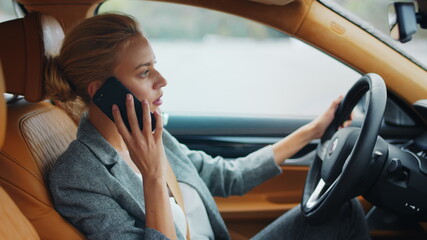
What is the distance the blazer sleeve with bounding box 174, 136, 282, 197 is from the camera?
1973 millimetres

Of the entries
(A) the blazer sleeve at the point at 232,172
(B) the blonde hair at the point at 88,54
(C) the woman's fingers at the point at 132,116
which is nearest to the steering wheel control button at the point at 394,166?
(A) the blazer sleeve at the point at 232,172

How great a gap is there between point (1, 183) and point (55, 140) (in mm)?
297

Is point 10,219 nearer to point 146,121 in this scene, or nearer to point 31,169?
point 31,169

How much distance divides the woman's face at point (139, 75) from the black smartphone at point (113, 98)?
0.04 meters

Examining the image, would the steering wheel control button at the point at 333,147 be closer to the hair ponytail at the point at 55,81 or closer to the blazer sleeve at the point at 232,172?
the blazer sleeve at the point at 232,172

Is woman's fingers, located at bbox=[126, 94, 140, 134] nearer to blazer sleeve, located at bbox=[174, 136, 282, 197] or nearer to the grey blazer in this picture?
the grey blazer

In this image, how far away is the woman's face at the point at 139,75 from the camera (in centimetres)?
149

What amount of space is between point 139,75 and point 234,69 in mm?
4226

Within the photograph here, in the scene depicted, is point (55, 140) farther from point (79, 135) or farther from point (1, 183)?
point (1, 183)

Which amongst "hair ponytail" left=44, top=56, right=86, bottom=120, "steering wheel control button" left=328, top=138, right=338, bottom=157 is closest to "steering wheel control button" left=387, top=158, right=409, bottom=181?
"steering wheel control button" left=328, top=138, right=338, bottom=157

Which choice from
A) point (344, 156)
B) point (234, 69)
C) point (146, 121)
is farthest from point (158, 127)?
point (234, 69)

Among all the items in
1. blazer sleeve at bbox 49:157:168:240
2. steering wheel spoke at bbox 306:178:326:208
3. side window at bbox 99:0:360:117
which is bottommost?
side window at bbox 99:0:360:117

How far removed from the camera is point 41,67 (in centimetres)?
142

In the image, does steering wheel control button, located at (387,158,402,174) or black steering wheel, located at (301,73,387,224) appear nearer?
black steering wheel, located at (301,73,387,224)
